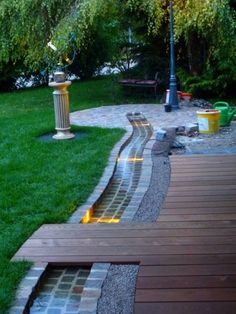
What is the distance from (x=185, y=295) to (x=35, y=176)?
9.79 ft

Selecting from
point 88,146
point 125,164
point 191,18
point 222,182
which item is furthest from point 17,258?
point 191,18

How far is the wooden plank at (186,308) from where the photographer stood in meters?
2.73

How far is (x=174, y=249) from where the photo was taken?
3543 millimetres

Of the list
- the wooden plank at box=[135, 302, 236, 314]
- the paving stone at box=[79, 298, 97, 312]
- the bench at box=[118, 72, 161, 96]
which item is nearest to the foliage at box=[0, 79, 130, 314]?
the paving stone at box=[79, 298, 97, 312]

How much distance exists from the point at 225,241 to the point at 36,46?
8963 millimetres

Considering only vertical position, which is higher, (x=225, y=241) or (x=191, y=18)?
(x=191, y=18)

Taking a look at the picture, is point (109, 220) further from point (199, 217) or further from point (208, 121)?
point (208, 121)

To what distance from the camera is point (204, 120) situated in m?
8.13

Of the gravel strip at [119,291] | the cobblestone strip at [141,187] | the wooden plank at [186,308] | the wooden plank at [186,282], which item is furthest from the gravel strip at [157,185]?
the wooden plank at [186,308]

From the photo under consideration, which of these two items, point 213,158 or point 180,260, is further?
point 213,158

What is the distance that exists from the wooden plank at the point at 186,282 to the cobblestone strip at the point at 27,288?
1.94 feet

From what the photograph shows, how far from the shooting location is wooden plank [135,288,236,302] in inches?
112

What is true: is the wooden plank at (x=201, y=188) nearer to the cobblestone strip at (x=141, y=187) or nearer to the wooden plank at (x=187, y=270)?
the cobblestone strip at (x=141, y=187)

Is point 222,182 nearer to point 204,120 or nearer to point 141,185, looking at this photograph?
point 141,185
